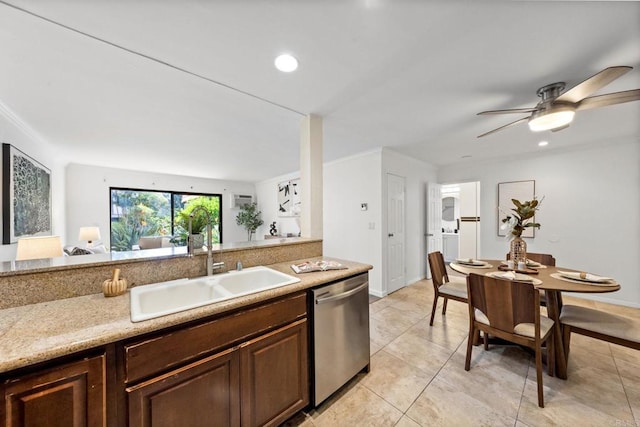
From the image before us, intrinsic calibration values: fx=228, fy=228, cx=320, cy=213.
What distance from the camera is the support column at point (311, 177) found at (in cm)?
241

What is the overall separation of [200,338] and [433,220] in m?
4.56

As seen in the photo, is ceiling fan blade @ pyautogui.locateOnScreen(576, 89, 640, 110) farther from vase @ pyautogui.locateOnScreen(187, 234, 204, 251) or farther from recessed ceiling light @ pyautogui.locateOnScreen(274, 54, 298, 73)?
vase @ pyautogui.locateOnScreen(187, 234, 204, 251)

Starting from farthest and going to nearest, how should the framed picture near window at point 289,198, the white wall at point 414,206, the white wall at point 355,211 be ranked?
1. the framed picture near window at point 289,198
2. the white wall at point 414,206
3. the white wall at point 355,211

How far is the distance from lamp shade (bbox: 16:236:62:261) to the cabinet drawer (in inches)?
66.4

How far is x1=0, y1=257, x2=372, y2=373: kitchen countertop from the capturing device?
2.47 ft

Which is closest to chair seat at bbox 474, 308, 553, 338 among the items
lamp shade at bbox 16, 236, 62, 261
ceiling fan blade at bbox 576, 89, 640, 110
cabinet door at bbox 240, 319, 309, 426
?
cabinet door at bbox 240, 319, 309, 426

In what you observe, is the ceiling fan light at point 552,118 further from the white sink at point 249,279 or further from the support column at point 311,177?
the white sink at point 249,279

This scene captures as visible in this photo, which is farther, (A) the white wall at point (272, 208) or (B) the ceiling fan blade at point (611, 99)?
(A) the white wall at point (272, 208)

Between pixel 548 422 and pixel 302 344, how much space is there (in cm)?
162

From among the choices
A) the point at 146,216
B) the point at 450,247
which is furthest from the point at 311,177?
the point at 450,247

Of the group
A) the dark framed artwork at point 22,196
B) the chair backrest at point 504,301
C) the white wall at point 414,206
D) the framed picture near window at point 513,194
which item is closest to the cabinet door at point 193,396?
the chair backrest at point 504,301

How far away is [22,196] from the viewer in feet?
8.25

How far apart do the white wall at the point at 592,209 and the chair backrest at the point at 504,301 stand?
306cm

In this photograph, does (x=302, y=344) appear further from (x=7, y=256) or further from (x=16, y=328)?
(x=7, y=256)
